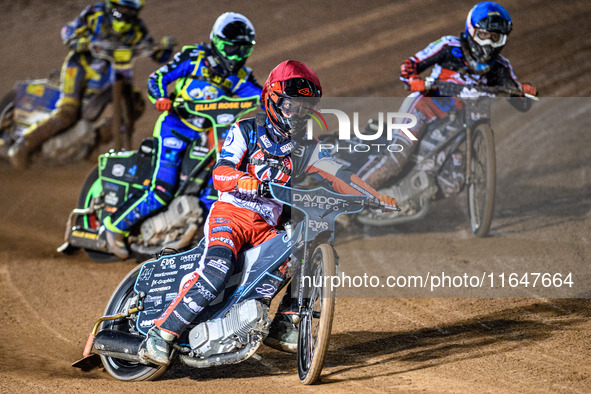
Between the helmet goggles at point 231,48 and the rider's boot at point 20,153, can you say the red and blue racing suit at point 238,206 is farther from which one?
the rider's boot at point 20,153

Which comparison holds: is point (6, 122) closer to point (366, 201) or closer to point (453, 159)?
point (453, 159)

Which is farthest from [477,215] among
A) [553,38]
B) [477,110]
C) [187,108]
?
[553,38]

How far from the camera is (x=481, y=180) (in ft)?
30.8

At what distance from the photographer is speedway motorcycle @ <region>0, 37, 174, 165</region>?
1223 cm

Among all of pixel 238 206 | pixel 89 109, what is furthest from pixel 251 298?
pixel 89 109

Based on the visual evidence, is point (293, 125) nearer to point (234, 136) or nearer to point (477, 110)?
point (234, 136)

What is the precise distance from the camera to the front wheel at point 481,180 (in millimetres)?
9086

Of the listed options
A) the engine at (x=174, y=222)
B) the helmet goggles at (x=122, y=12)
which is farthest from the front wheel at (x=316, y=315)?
the helmet goggles at (x=122, y=12)

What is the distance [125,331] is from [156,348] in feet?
2.46

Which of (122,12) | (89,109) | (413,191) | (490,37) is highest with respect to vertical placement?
(490,37)

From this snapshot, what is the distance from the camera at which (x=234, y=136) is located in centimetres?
579

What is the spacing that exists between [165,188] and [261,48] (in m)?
10.2

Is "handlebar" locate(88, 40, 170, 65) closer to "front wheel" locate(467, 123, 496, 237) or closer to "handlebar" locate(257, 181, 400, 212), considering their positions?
"front wheel" locate(467, 123, 496, 237)

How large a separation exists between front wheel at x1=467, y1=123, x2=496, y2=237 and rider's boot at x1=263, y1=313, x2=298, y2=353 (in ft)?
13.1
